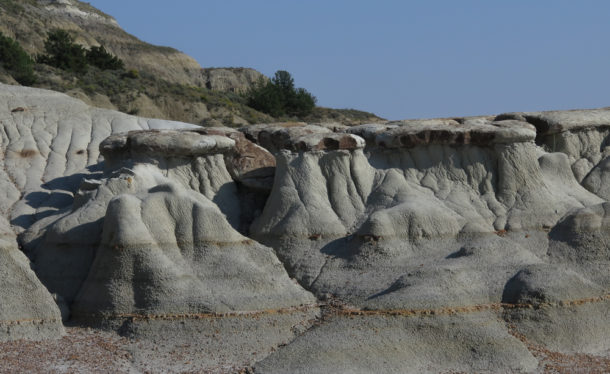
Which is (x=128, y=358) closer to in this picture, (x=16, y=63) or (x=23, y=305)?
(x=23, y=305)

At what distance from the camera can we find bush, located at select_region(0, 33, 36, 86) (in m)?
50.9

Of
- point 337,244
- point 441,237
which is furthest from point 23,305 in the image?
point 441,237

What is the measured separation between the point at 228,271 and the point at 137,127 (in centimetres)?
1482

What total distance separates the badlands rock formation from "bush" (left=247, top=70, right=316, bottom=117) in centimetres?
3662

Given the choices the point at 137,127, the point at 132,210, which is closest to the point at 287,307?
the point at 132,210

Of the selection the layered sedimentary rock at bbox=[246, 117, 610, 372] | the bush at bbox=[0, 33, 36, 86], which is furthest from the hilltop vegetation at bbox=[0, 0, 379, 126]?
the layered sedimentary rock at bbox=[246, 117, 610, 372]

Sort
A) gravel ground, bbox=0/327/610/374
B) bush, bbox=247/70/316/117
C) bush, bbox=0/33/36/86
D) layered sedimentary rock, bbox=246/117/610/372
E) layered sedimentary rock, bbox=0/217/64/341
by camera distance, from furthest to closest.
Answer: bush, bbox=247/70/316/117
bush, bbox=0/33/36/86
layered sedimentary rock, bbox=246/117/610/372
layered sedimentary rock, bbox=0/217/64/341
gravel ground, bbox=0/327/610/374

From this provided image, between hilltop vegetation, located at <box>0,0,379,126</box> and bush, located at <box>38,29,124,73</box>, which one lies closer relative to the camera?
hilltop vegetation, located at <box>0,0,379,126</box>

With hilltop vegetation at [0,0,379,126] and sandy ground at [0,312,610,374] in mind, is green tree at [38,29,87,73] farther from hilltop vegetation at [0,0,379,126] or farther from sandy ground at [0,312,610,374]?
sandy ground at [0,312,610,374]

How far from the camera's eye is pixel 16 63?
51625 millimetres

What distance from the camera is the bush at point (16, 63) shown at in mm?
50900

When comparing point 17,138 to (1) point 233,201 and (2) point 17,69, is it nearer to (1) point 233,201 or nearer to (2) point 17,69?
(1) point 233,201

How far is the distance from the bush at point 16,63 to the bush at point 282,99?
57.8 feet

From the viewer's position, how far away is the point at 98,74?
58188 mm
